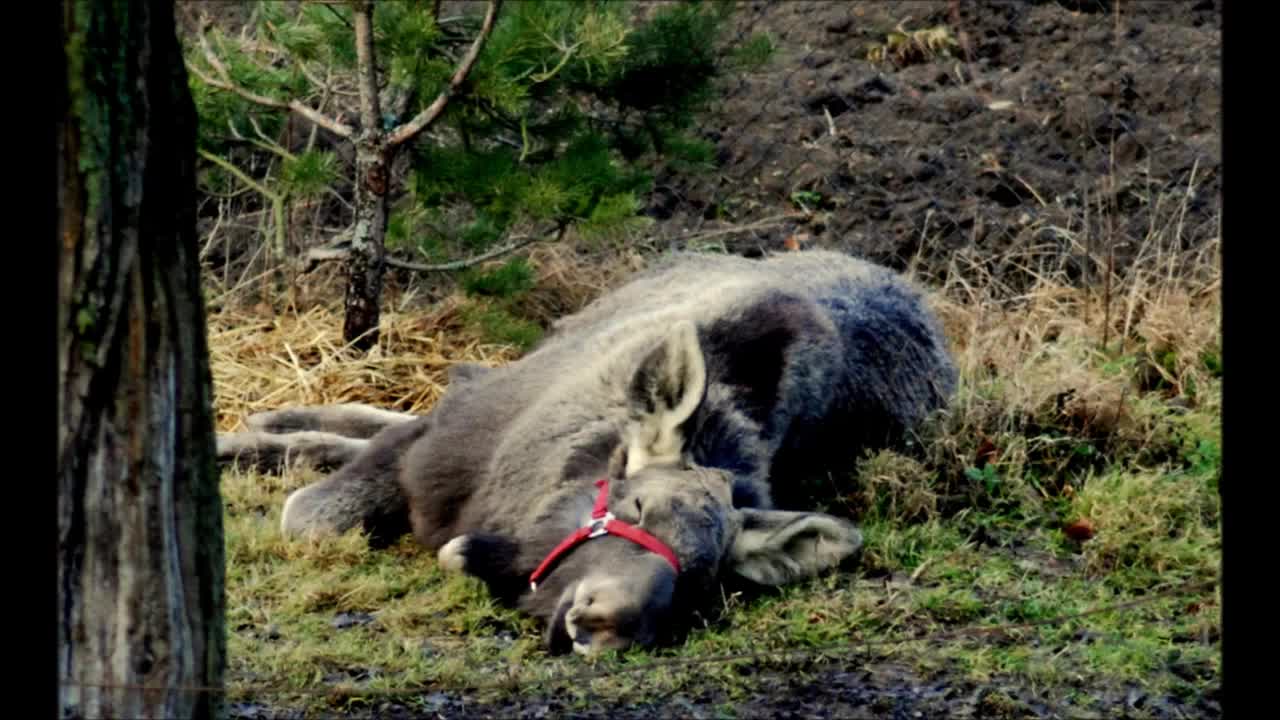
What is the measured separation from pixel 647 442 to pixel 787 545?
556mm

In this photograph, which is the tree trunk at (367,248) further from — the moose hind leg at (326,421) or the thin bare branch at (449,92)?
the moose hind leg at (326,421)

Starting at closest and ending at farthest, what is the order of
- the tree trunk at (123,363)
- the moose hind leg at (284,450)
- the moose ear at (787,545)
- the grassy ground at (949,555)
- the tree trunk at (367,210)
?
the tree trunk at (123,363)
the grassy ground at (949,555)
the moose ear at (787,545)
the moose hind leg at (284,450)
the tree trunk at (367,210)

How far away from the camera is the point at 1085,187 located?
8.23 m

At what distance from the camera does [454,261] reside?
25.0ft

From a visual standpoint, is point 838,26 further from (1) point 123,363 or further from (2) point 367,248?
(1) point 123,363

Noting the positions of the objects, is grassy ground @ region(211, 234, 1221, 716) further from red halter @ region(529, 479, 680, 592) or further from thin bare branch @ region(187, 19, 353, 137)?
thin bare branch @ region(187, 19, 353, 137)

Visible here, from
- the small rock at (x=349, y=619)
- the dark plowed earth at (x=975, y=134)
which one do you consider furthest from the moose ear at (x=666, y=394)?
the dark plowed earth at (x=975, y=134)

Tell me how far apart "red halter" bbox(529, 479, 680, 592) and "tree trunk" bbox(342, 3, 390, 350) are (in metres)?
2.68

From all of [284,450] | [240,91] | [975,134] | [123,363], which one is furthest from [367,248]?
[123,363]

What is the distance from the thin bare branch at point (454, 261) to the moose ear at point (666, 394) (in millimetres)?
2036

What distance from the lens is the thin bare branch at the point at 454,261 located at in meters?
7.12

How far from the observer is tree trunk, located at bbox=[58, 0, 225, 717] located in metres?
2.68

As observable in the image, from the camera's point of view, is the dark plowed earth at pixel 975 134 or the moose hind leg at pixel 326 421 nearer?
the moose hind leg at pixel 326 421

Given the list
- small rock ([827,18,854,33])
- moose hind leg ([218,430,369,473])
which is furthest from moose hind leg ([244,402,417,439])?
small rock ([827,18,854,33])
